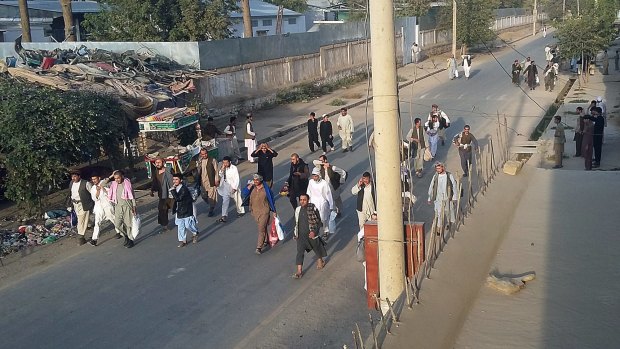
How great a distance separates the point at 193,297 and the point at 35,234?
16.0ft

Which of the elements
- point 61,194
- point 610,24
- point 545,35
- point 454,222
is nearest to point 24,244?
point 61,194

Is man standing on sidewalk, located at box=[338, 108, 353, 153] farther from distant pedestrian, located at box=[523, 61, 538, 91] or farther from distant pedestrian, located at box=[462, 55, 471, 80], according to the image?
distant pedestrian, located at box=[462, 55, 471, 80]

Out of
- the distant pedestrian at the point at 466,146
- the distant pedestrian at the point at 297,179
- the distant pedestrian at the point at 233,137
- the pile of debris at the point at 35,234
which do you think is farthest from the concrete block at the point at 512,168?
the pile of debris at the point at 35,234

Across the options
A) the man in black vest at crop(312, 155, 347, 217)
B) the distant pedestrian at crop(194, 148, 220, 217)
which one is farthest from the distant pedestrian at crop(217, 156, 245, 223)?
the man in black vest at crop(312, 155, 347, 217)

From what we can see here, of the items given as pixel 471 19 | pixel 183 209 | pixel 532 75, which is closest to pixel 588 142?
pixel 183 209

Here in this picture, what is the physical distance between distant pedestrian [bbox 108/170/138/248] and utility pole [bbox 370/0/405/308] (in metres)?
6.19

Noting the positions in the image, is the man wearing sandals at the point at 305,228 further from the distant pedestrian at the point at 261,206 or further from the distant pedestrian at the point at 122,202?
the distant pedestrian at the point at 122,202

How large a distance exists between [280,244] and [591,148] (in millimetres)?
8416

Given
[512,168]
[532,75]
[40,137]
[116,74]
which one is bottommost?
[512,168]

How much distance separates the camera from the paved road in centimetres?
855

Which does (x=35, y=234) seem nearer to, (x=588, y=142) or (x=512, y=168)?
(x=512, y=168)

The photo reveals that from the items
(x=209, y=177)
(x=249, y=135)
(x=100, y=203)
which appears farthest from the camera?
(x=249, y=135)

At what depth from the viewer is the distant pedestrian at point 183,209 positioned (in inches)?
465

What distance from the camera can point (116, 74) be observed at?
20766 mm
